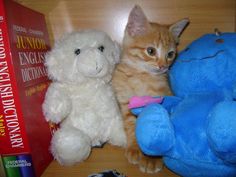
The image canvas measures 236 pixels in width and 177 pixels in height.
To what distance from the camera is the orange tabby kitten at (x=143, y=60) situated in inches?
31.7

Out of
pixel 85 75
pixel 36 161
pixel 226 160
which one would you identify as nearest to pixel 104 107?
pixel 85 75

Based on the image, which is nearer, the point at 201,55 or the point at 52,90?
the point at 201,55

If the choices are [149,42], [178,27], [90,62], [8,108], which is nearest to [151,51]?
[149,42]

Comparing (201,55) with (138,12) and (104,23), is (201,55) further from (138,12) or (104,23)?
(104,23)

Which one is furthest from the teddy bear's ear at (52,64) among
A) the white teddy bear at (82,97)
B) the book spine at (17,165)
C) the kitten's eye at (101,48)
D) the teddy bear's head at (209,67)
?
the teddy bear's head at (209,67)

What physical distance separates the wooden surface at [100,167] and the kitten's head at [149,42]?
0.98 ft

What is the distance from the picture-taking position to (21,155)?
24.8 inches

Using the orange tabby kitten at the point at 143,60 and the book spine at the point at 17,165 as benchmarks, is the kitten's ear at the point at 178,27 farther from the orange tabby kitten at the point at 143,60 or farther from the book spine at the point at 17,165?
the book spine at the point at 17,165

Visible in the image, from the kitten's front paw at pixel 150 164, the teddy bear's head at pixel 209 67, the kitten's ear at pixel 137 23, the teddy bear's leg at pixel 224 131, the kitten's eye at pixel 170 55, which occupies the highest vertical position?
the kitten's ear at pixel 137 23

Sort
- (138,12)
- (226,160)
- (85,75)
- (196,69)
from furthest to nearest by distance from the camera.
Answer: (138,12), (85,75), (196,69), (226,160)

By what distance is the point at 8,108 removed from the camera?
606 millimetres

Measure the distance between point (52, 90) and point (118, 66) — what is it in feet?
0.83

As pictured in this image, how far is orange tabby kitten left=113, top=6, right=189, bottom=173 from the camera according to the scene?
2.64 feet

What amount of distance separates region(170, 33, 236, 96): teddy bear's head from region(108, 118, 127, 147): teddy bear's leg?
0.81 ft
